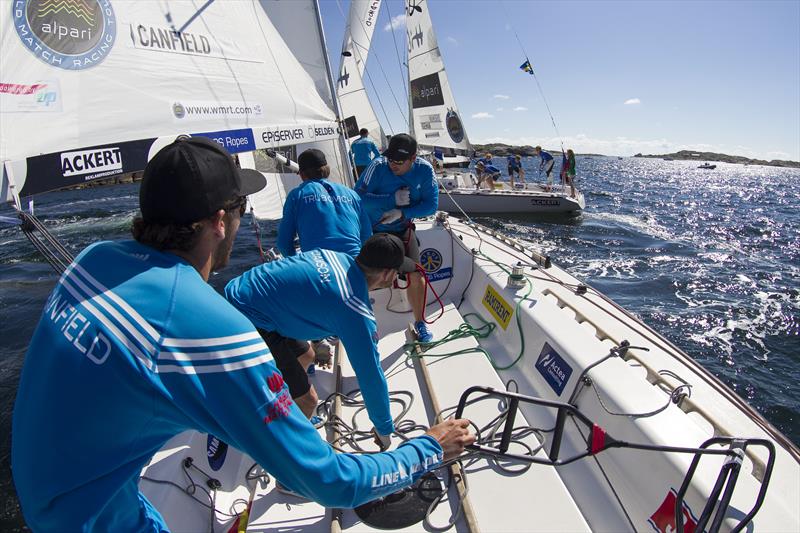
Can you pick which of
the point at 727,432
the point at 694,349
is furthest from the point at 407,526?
the point at 694,349

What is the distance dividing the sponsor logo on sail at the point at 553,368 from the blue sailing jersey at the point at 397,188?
1790 millimetres

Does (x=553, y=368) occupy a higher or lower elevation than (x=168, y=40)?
lower

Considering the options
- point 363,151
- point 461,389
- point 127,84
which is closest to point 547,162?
point 363,151

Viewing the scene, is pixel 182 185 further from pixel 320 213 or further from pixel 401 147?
pixel 401 147

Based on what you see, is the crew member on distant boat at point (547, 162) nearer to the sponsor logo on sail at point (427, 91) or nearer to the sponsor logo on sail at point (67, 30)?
the sponsor logo on sail at point (427, 91)

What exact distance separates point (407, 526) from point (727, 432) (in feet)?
5.59

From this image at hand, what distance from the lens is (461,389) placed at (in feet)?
10.6

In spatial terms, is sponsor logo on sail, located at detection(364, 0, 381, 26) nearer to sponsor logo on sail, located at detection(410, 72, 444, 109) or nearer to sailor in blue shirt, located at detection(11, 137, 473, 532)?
sponsor logo on sail, located at detection(410, 72, 444, 109)

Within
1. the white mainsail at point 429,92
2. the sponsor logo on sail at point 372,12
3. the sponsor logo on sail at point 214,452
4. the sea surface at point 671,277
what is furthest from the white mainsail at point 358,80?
the sponsor logo on sail at point 214,452

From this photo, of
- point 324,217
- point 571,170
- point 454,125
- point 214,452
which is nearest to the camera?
point 214,452

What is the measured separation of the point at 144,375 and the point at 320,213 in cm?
241

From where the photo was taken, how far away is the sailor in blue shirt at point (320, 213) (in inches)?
123

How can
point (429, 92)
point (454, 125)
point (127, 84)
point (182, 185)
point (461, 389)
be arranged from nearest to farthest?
point (182, 185), point (127, 84), point (461, 389), point (429, 92), point (454, 125)

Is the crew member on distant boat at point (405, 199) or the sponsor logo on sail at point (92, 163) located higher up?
the sponsor logo on sail at point (92, 163)
